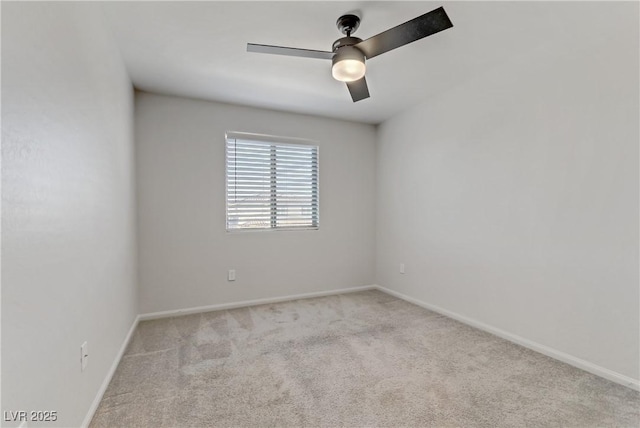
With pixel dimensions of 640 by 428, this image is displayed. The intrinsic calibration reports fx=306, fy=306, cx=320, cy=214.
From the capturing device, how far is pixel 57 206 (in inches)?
49.6

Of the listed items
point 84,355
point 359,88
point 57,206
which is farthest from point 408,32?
point 84,355

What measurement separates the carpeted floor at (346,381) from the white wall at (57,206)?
15.4 inches

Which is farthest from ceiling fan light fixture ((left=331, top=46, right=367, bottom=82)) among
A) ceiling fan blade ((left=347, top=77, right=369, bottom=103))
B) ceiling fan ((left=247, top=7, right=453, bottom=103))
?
→ ceiling fan blade ((left=347, top=77, right=369, bottom=103))

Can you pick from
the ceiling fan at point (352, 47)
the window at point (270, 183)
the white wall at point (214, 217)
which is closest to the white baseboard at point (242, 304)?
the white wall at point (214, 217)

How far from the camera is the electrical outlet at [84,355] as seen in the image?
1.49 meters

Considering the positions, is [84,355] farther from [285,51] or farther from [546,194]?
[546,194]

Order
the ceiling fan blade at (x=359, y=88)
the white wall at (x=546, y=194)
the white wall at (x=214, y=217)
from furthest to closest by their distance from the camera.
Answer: the white wall at (x=214, y=217)
the ceiling fan blade at (x=359, y=88)
the white wall at (x=546, y=194)

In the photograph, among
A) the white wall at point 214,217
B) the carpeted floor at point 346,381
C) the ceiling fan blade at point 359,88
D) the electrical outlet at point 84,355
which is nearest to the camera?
the electrical outlet at point 84,355

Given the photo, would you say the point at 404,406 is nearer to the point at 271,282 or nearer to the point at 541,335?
the point at 541,335

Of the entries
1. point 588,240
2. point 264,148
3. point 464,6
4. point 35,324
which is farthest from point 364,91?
point 35,324

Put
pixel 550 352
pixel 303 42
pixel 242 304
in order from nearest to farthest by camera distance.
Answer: pixel 303 42
pixel 550 352
pixel 242 304

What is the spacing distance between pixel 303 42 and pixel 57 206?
1.80m

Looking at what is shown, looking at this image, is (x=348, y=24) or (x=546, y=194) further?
(x=546, y=194)

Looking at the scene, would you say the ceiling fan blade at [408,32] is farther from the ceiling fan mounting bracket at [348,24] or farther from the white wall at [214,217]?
the white wall at [214,217]
